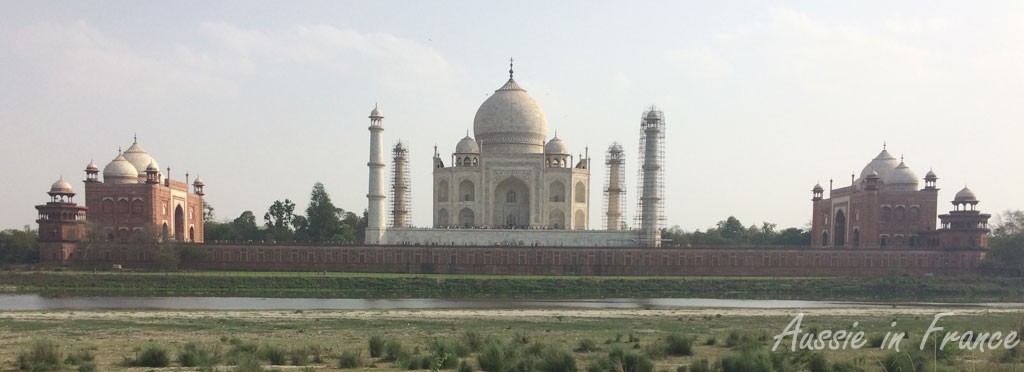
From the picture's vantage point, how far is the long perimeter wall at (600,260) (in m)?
52.7

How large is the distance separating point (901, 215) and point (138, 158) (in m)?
51.8

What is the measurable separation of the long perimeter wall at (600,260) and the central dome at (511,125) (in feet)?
41.4

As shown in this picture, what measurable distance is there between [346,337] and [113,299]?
19342mm

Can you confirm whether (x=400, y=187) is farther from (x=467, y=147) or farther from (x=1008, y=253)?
(x=1008, y=253)

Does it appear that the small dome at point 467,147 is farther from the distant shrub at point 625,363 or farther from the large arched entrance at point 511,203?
the distant shrub at point 625,363

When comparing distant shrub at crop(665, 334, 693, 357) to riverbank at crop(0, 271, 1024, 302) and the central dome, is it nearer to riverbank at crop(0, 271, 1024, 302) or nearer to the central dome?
riverbank at crop(0, 271, 1024, 302)

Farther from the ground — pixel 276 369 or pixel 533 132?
pixel 533 132

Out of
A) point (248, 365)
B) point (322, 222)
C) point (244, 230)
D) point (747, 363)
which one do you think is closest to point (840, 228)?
point (322, 222)

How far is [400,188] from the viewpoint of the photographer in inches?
2501

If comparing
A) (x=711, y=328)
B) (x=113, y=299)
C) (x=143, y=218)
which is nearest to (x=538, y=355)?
(x=711, y=328)

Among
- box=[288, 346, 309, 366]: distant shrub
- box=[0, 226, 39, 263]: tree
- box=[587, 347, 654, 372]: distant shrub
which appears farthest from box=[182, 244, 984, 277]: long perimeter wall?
box=[587, 347, 654, 372]: distant shrub

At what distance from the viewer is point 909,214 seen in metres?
58.0

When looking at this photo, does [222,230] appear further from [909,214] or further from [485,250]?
[909,214]

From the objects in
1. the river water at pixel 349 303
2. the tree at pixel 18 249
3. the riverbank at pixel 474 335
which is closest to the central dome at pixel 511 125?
the river water at pixel 349 303
